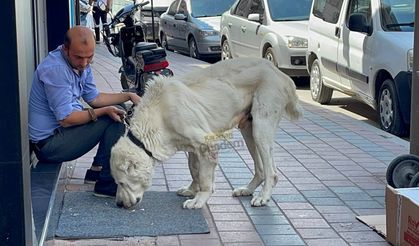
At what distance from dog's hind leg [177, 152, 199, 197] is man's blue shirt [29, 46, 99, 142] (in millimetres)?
987

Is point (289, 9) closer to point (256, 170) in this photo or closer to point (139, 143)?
point (256, 170)

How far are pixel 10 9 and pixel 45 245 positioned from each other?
173 cm

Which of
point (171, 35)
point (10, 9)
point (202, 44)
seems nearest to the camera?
point (10, 9)

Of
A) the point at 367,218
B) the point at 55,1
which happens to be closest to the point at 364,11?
the point at 55,1

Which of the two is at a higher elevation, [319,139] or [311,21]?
[311,21]

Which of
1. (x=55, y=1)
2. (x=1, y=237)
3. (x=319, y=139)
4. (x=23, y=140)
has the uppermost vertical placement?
(x=55, y=1)

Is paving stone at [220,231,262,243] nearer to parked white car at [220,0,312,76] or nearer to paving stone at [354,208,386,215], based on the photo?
paving stone at [354,208,386,215]

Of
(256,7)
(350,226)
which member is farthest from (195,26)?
(350,226)

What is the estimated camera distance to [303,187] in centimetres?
672

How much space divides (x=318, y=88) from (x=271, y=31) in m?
2.04

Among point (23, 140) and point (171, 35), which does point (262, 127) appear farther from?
point (171, 35)

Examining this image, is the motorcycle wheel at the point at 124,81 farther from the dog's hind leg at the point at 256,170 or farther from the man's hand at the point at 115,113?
the man's hand at the point at 115,113

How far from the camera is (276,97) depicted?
6.09m

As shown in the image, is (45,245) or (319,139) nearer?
(45,245)
